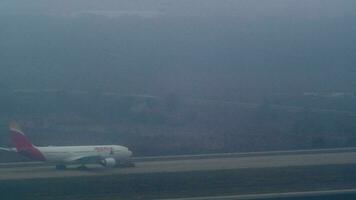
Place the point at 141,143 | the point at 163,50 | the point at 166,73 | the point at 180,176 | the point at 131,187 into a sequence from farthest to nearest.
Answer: the point at 163,50 < the point at 166,73 < the point at 141,143 < the point at 180,176 < the point at 131,187

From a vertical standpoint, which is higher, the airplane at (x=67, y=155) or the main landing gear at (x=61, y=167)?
the airplane at (x=67, y=155)

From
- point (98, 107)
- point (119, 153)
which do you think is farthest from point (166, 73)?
point (119, 153)

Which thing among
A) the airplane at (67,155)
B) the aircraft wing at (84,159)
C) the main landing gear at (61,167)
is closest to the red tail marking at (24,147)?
the airplane at (67,155)

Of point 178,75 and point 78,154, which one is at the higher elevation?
point 178,75

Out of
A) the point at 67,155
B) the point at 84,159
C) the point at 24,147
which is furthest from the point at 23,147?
the point at 84,159

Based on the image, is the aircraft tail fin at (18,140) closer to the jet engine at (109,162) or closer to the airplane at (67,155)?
the airplane at (67,155)

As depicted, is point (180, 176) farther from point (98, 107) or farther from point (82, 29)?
point (82, 29)

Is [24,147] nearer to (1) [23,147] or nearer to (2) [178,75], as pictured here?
(1) [23,147]
